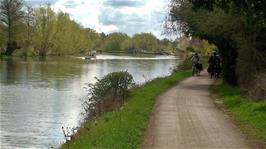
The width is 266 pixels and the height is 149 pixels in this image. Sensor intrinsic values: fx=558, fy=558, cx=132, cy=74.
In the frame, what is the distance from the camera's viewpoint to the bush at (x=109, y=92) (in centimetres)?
2436

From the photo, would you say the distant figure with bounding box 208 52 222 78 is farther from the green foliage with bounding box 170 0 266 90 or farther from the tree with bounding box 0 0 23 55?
the tree with bounding box 0 0 23 55

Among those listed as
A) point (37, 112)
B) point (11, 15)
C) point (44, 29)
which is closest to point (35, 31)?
point (44, 29)

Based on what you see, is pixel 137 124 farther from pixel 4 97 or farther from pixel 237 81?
pixel 4 97

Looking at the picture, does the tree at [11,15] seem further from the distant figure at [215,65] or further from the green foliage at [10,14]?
the distant figure at [215,65]

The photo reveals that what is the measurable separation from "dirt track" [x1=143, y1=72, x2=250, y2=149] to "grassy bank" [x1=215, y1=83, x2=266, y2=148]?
0.40 m

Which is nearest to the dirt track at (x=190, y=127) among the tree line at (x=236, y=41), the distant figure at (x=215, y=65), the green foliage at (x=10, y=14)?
the tree line at (x=236, y=41)

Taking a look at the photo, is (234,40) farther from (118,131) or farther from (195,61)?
(195,61)

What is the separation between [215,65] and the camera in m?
41.4

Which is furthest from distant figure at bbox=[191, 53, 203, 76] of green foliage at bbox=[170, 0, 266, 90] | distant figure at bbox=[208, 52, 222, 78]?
green foliage at bbox=[170, 0, 266, 90]

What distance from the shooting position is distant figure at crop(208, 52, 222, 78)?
4031 centimetres

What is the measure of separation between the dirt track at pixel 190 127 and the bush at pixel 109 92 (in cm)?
201

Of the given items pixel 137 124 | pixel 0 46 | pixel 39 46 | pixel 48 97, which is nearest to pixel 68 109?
pixel 48 97

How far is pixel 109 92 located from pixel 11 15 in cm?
9108

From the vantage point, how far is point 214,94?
29922 millimetres
